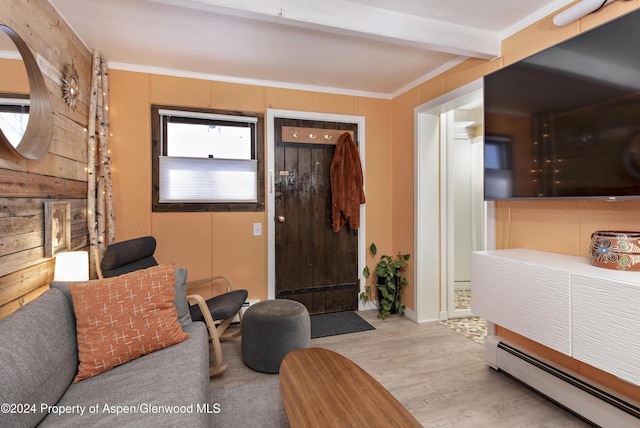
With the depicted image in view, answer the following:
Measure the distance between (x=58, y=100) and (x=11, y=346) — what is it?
170 cm

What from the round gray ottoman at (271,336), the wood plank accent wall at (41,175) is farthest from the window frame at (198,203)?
the round gray ottoman at (271,336)

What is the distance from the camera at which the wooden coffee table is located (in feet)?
4.02

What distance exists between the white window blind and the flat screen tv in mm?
2301

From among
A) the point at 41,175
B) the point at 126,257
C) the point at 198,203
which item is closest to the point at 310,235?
the point at 198,203

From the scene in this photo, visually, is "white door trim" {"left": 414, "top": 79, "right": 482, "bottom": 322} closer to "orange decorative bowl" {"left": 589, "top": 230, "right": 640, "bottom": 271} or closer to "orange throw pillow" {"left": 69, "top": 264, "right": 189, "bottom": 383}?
"orange decorative bowl" {"left": 589, "top": 230, "right": 640, "bottom": 271}

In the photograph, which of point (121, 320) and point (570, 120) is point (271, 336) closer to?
point (121, 320)

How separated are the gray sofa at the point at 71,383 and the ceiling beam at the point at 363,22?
70.4 inches

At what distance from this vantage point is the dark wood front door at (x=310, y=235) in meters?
3.44

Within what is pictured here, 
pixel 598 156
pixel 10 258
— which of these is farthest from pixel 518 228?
pixel 10 258

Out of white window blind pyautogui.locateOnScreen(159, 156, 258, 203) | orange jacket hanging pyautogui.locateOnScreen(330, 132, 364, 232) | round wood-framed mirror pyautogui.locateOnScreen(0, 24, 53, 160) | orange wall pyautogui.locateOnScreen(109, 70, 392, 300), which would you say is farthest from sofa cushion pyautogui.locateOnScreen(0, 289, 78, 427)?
orange jacket hanging pyautogui.locateOnScreen(330, 132, 364, 232)

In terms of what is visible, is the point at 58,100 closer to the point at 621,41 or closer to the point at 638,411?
the point at 621,41

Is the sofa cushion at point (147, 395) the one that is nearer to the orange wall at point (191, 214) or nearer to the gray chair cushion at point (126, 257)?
the gray chair cushion at point (126, 257)

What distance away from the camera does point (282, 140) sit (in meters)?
3.43

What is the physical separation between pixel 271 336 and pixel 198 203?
5.28 ft
